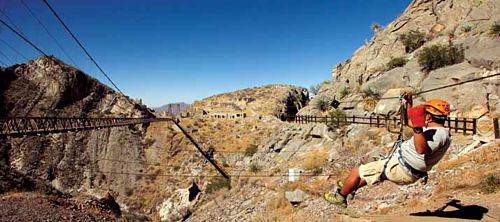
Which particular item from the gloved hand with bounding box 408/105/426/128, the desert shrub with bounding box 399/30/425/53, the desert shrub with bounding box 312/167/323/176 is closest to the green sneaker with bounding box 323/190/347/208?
the gloved hand with bounding box 408/105/426/128

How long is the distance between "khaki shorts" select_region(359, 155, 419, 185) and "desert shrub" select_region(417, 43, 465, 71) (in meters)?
21.4

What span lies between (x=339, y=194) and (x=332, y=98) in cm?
2630

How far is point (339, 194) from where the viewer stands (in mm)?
5129

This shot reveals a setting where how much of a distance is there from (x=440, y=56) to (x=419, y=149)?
22.2m

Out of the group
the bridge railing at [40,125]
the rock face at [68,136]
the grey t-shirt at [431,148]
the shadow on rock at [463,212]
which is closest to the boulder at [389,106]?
the shadow on rock at [463,212]

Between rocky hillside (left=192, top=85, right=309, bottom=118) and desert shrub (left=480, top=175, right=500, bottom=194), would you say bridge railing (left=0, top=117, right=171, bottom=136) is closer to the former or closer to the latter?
desert shrub (left=480, top=175, right=500, bottom=194)

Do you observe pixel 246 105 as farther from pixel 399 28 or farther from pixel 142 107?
pixel 399 28

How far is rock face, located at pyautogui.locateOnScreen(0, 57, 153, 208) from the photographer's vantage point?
3997 centimetres

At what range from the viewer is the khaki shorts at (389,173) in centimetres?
449

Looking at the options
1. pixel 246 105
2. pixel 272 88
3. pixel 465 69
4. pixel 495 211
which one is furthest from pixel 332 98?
pixel 272 88

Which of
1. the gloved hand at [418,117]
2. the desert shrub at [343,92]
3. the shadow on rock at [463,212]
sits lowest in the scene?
the shadow on rock at [463,212]

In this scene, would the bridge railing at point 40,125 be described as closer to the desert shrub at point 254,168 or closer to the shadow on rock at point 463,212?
the desert shrub at point 254,168

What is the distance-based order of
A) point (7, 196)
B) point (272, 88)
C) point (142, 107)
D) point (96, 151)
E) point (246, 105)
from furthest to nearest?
point (272, 88), point (246, 105), point (142, 107), point (96, 151), point (7, 196)

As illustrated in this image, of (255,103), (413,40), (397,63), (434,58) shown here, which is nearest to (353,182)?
(434,58)
